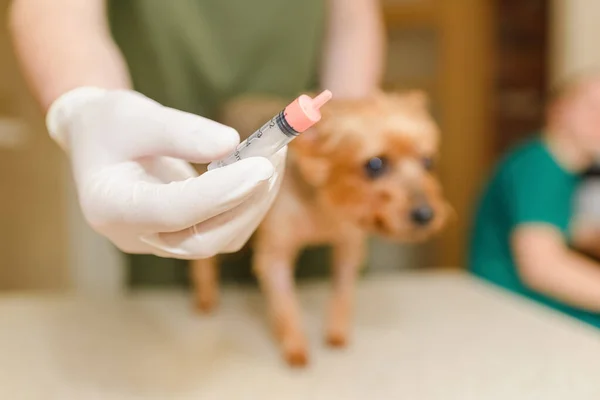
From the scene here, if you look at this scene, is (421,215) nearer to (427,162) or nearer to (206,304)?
(427,162)

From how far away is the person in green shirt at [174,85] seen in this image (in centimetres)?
36

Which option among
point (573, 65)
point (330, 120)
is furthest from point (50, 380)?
point (573, 65)

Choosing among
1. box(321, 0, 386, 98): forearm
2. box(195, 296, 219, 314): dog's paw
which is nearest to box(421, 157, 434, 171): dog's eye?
box(321, 0, 386, 98): forearm

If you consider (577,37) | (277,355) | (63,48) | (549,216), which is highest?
(577,37)

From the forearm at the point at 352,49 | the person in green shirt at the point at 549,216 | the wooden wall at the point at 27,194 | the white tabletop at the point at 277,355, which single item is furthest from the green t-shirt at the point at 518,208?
the wooden wall at the point at 27,194

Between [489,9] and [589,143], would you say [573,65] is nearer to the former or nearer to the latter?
[489,9]

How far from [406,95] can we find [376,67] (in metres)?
0.10

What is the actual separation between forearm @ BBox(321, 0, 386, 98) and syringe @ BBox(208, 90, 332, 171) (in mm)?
288

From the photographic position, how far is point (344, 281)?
0.66 metres

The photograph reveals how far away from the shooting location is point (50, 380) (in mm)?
562

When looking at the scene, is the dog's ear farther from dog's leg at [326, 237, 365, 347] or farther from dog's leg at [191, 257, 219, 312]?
dog's leg at [191, 257, 219, 312]

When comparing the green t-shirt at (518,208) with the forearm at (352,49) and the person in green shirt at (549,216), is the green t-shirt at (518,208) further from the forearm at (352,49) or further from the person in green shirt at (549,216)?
the forearm at (352,49)

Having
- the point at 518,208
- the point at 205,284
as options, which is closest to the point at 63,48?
the point at 205,284

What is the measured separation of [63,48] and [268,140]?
20 cm
